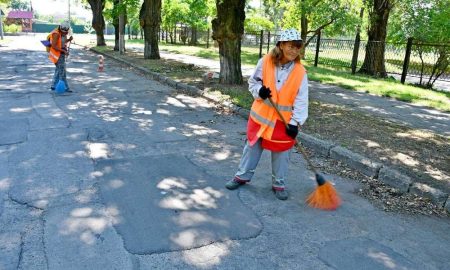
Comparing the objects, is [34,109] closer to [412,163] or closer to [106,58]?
[412,163]

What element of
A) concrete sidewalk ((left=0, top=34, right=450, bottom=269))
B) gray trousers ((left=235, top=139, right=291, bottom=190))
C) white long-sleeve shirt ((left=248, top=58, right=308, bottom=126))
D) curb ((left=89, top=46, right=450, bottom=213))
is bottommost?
concrete sidewalk ((left=0, top=34, right=450, bottom=269))

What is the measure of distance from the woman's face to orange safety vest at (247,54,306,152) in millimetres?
129

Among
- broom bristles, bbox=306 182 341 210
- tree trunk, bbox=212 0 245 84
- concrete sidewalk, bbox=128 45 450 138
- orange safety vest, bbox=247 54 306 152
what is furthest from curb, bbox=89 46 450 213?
tree trunk, bbox=212 0 245 84

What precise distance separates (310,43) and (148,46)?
972 centimetres

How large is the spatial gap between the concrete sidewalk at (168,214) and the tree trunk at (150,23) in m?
12.4

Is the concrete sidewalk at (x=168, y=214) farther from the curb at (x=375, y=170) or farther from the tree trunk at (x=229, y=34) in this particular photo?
the tree trunk at (x=229, y=34)

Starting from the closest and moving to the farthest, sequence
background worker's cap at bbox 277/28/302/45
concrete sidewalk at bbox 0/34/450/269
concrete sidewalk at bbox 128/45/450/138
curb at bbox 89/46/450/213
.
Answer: concrete sidewalk at bbox 0/34/450/269
background worker's cap at bbox 277/28/302/45
curb at bbox 89/46/450/213
concrete sidewalk at bbox 128/45/450/138

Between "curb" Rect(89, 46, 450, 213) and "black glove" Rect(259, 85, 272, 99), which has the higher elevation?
"black glove" Rect(259, 85, 272, 99)

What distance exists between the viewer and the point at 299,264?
333 centimetres

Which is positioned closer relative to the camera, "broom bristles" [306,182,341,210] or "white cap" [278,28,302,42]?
"white cap" [278,28,302,42]

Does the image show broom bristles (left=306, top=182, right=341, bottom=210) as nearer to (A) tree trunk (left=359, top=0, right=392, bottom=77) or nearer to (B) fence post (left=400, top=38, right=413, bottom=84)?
(B) fence post (left=400, top=38, right=413, bottom=84)

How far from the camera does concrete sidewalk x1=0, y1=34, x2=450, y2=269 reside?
11.0ft

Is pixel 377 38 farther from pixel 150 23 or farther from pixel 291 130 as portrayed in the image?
pixel 291 130

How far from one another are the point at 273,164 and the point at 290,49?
1.29 meters
